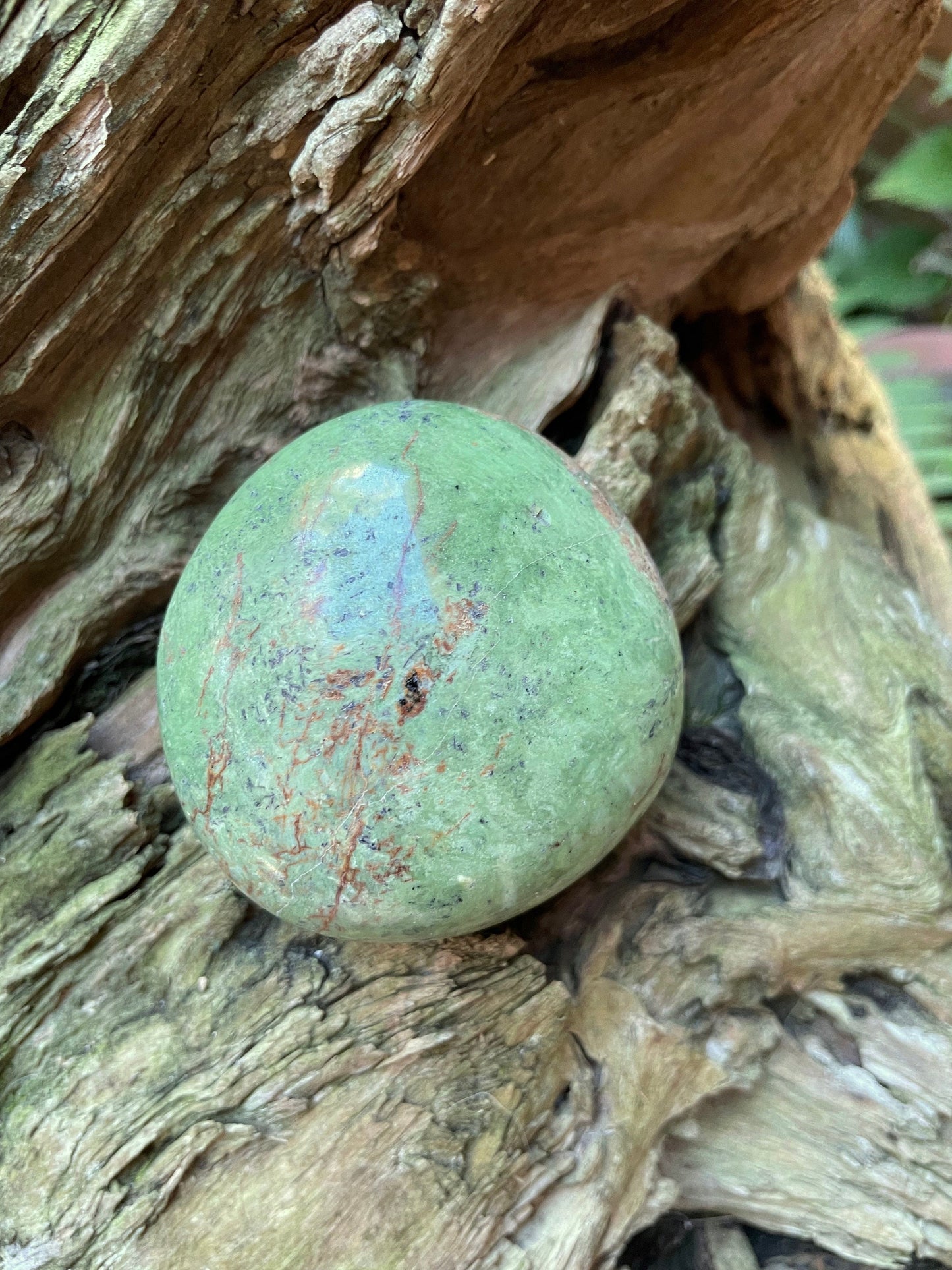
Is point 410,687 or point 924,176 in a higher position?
point 410,687

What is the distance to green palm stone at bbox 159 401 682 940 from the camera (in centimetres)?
134

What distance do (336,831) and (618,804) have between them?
0.49m

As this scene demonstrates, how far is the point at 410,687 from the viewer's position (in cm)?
132

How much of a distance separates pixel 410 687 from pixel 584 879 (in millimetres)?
917

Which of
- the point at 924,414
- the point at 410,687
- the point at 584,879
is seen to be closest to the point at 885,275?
the point at 924,414

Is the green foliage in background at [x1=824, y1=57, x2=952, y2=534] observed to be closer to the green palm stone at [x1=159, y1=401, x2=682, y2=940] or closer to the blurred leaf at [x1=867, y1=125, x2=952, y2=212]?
the blurred leaf at [x1=867, y1=125, x2=952, y2=212]

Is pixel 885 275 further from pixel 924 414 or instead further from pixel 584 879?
pixel 584 879

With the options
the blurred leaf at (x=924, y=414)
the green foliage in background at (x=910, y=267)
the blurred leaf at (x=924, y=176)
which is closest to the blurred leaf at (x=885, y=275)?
the green foliage in background at (x=910, y=267)

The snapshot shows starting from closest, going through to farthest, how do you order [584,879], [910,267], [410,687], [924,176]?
[410,687]
[584,879]
[924,176]
[910,267]

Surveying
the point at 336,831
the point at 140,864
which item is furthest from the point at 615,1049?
the point at 140,864

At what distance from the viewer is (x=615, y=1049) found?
188 cm

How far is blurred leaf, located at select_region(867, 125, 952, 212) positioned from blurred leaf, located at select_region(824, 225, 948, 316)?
1.66 feet

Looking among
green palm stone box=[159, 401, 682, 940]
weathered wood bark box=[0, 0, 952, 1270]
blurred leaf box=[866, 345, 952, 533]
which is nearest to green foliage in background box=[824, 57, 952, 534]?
blurred leaf box=[866, 345, 952, 533]

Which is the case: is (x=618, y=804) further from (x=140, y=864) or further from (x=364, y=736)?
(x=140, y=864)
